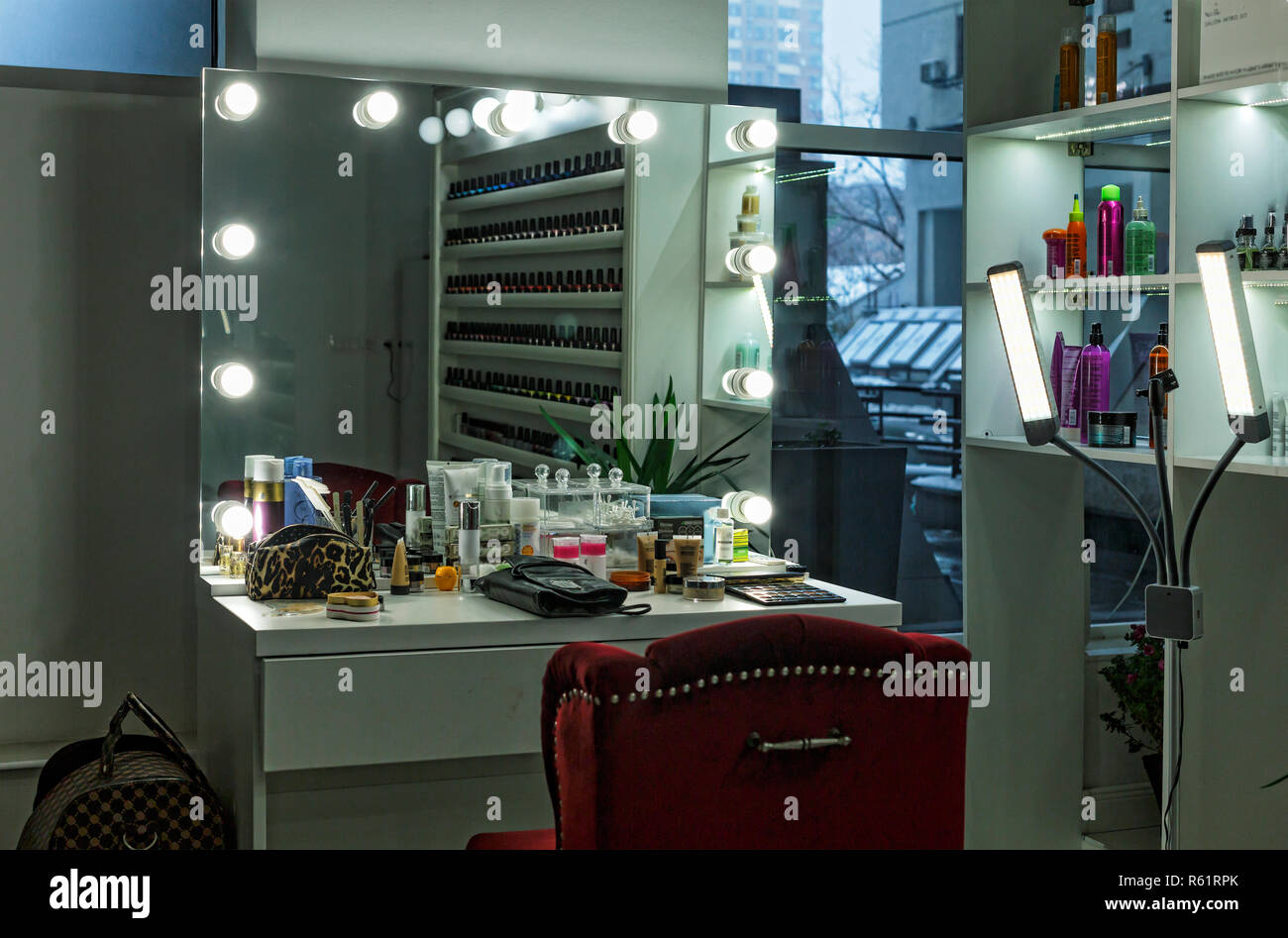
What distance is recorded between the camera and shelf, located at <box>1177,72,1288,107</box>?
265 cm

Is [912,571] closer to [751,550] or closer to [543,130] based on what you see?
[751,550]

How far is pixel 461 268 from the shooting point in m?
3.15

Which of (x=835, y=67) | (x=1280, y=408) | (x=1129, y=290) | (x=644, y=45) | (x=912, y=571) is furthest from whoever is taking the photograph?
(x=912, y=571)

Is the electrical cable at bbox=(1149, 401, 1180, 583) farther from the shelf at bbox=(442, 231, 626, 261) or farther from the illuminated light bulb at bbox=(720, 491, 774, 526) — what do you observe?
the shelf at bbox=(442, 231, 626, 261)

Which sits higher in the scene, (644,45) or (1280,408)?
(644,45)

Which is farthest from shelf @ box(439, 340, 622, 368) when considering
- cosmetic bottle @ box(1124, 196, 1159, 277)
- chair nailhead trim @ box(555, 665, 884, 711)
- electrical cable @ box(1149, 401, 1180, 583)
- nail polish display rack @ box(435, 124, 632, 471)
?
chair nailhead trim @ box(555, 665, 884, 711)

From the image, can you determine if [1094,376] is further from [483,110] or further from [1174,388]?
[483,110]

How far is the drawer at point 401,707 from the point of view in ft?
8.10

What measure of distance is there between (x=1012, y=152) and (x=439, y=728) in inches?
83.7

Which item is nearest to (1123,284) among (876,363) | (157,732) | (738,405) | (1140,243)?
(1140,243)

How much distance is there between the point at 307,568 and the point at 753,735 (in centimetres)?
130
